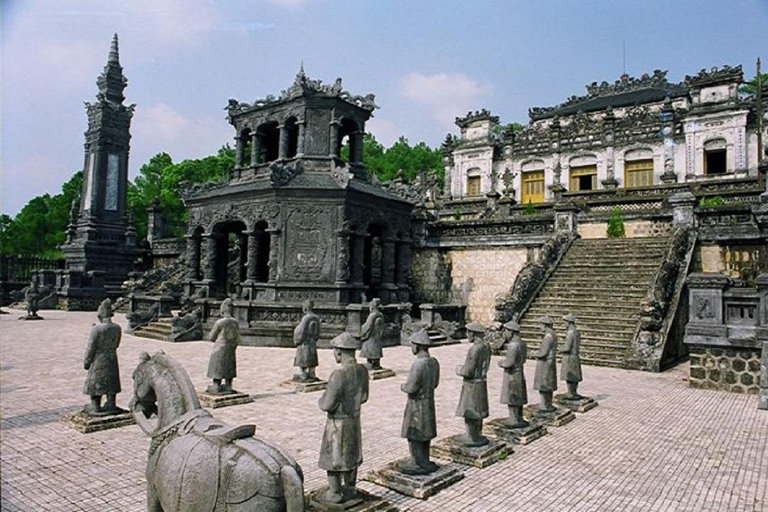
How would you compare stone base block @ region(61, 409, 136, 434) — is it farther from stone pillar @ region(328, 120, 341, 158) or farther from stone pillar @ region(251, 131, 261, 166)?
stone pillar @ region(251, 131, 261, 166)

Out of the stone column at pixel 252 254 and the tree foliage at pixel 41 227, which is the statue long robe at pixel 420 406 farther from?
the tree foliage at pixel 41 227

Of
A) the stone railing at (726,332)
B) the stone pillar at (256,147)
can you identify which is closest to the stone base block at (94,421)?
the stone railing at (726,332)

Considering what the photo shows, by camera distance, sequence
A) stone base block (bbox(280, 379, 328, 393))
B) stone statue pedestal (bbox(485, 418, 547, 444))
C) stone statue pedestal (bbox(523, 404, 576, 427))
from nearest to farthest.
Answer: stone statue pedestal (bbox(485, 418, 547, 444))
stone statue pedestal (bbox(523, 404, 576, 427))
stone base block (bbox(280, 379, 328, 393))

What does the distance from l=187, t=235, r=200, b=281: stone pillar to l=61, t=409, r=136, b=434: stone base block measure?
536 inches

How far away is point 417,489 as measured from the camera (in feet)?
17.8

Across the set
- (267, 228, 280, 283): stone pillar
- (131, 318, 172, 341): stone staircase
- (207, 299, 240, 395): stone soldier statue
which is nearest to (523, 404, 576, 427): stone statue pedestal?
(207, 299, 240, 395): stone soldier statue

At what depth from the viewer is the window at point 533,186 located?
37312 millimetres

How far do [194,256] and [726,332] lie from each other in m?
17.6

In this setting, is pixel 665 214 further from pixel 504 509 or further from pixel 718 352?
pixel 504 509

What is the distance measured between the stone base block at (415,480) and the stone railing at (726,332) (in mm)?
7592

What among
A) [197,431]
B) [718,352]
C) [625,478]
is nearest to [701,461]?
[625,478]

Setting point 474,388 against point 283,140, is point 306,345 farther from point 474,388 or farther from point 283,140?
point 283,140

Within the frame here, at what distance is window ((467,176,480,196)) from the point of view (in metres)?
39.7

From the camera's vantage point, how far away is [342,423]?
5004mm
